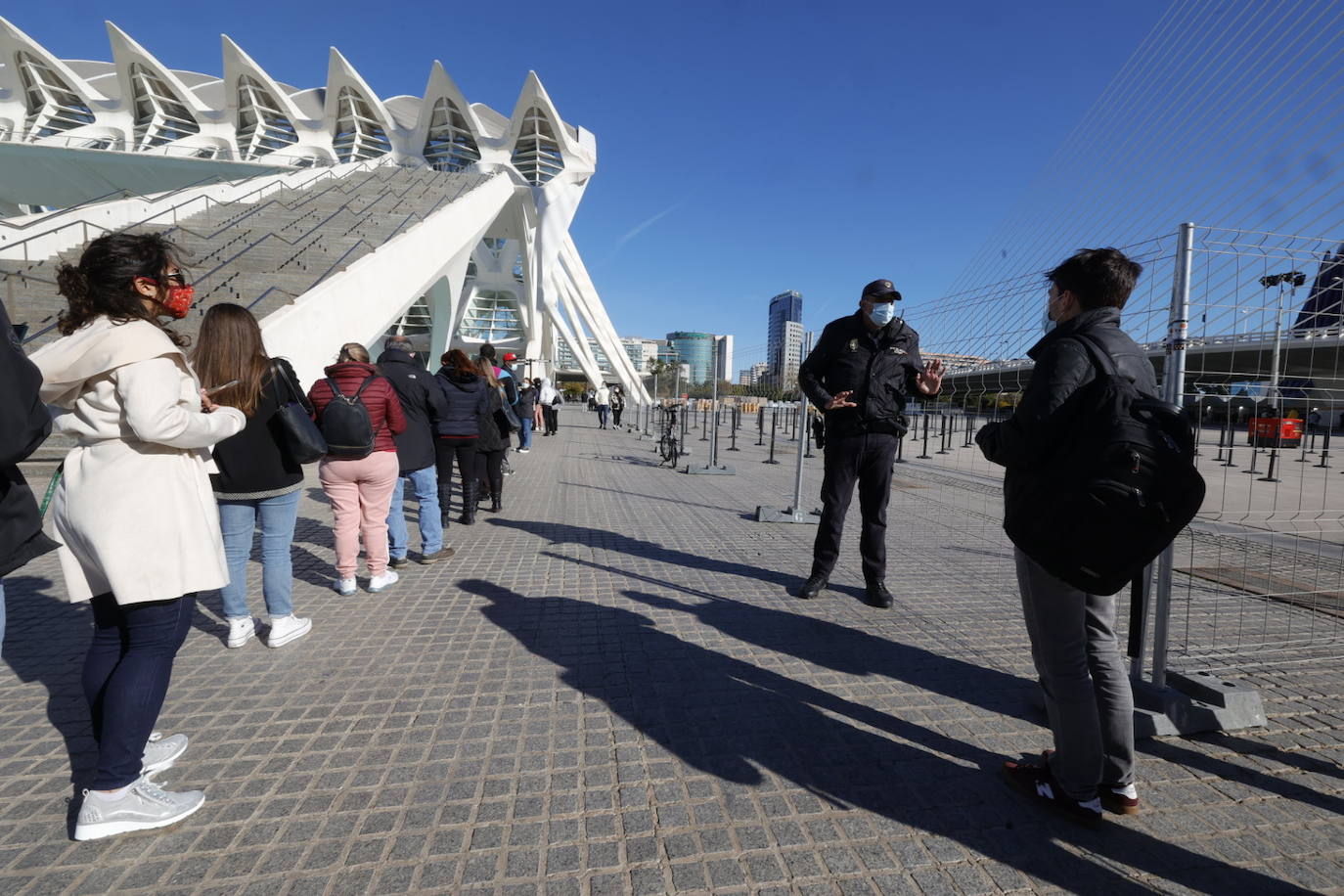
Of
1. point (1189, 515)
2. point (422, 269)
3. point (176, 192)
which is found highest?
point (176, 192)

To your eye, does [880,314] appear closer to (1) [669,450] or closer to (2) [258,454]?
(2) [258,454]

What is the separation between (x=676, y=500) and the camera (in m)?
8.45

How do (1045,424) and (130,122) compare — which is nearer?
(1045,424)

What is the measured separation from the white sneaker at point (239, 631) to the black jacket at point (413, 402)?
1644 mm

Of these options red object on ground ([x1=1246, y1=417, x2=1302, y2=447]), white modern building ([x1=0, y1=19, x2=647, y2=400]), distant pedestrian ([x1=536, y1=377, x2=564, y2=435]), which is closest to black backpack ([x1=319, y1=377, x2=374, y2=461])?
red object on ground ([x1=1246, y1=417, x2=1302, y2=447])

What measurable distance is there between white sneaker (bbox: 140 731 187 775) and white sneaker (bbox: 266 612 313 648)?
972 mm

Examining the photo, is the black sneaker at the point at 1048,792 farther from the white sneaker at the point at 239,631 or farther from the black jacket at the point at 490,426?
the black jacket at the point at 490,426

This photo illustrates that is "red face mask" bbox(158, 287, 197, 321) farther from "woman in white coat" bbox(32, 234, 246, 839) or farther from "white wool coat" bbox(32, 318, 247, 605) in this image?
"white wool coat" bbox(32, 318, 247, 605)

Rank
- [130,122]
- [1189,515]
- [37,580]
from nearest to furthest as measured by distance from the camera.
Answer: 1. [1189,515]
2. [37,580]
3. [130,122]

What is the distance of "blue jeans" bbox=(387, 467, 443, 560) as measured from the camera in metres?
4.98

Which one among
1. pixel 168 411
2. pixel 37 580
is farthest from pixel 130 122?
pixel 168 411

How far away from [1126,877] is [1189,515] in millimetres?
1110

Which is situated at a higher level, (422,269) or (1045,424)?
(422,269)

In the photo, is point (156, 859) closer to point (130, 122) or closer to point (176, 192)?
point (176, 192)
